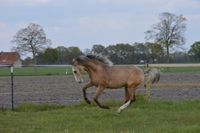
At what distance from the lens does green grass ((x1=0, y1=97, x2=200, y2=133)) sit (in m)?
10.7

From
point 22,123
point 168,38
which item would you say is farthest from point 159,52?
point 22,123

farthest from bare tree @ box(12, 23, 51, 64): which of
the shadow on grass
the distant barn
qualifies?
the shadow on grass

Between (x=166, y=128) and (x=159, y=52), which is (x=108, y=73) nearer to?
(x=166, y=128)

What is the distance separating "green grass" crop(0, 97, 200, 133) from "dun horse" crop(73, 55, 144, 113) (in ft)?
2.18

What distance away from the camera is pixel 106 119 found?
12773 millimetres

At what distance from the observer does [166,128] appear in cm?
1066

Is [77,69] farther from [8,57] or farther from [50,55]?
[8,57]

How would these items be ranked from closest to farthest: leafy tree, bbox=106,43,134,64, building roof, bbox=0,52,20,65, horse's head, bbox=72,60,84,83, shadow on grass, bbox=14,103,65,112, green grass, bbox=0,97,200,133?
1. green grass, bbox=0,97,200,133
2. horse's head, bbox=72,60,84,83
3. shadow on grass, bbox=14,103,65,112
4. leafy tree, bbox=106,43,134,64
5. building roof, bbox=0,52,20,65

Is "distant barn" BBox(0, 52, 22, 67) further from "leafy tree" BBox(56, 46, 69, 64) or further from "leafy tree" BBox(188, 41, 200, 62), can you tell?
"leafy tree" BBox(188, 41, 200, 62)

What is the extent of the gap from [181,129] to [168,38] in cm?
8609

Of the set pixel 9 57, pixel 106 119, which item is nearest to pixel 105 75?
pixel 106 119

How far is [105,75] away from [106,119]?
1848mm

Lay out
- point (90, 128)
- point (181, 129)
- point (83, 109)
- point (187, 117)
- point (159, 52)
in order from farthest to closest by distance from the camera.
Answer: point (159, 52) → point (83, 109) → point (187, 117) → point (90, 128) → point (181, 129)

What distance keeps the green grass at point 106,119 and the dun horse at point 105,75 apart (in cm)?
67
